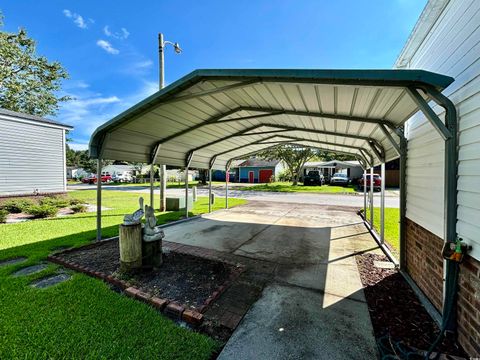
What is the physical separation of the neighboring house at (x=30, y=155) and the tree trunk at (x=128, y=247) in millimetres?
10093

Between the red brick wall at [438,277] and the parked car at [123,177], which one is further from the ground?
the parked car at [123,177]

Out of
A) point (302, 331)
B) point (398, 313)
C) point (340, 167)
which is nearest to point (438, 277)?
point (398, 313)

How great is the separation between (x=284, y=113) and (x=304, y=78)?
6.76 ft

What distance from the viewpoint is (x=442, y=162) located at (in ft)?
8.53

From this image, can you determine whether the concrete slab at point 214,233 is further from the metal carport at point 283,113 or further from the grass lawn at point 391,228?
the grass lawn at point 391,228

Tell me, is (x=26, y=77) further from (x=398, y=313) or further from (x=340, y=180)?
(x=340, y=180)

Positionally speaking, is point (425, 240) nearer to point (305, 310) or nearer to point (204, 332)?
point (305, 310)

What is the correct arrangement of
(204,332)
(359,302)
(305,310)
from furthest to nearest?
(359,302) < (305,310) < (204,332)

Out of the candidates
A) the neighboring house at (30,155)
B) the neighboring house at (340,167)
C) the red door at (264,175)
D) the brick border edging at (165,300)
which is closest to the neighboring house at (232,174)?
the red door at (264,175)

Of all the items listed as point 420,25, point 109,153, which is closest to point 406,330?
point 420,25

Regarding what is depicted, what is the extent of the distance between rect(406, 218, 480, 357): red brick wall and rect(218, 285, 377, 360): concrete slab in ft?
2.74

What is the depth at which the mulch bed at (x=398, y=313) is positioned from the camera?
2225 mm

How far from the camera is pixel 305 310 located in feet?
9.02

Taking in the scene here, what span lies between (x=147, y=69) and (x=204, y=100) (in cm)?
869
